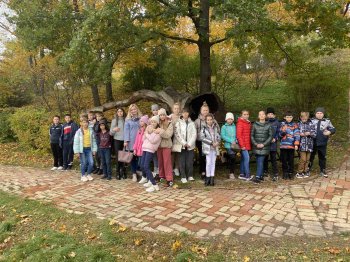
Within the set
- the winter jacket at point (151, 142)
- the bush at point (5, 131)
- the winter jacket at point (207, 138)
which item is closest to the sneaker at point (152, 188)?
the winter jacket at point (151, 142)

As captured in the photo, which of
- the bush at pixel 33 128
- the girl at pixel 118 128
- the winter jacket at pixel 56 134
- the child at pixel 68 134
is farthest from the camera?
the bush at pixel 33 128

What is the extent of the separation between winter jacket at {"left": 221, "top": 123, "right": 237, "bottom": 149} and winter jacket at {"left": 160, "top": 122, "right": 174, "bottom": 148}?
47.9 inches

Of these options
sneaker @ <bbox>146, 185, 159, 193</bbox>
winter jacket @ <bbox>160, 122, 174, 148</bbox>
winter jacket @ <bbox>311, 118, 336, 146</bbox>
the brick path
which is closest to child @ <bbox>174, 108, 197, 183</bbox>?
winter jacket @ <bbox>160, 122, 174, 148</bbox>

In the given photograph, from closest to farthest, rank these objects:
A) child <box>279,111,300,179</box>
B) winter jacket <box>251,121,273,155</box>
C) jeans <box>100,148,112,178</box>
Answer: winter jacket <box>251,121,273,155</box>
child <box>279,111,300,179</box>
jeans <box>100,148,112,178</box>

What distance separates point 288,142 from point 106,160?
4.29m

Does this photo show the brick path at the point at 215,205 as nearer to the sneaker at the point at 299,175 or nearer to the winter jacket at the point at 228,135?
the sneaker at the point at 299,175

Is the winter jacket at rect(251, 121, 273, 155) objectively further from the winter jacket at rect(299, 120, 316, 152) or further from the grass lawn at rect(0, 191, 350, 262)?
the grass lawn at rect(0, 191, 350, 262)

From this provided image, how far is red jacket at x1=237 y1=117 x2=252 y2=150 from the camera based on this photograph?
7.21 m

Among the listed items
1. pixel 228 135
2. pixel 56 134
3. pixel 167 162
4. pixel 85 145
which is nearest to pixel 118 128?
pixel 85 145

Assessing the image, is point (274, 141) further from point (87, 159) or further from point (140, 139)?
point (87, 159)

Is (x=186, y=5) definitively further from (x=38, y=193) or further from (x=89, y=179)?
(x=38, y=193)

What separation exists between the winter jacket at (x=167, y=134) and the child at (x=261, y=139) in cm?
183

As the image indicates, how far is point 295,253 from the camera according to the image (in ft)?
13.5

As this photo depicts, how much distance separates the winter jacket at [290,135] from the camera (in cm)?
716
